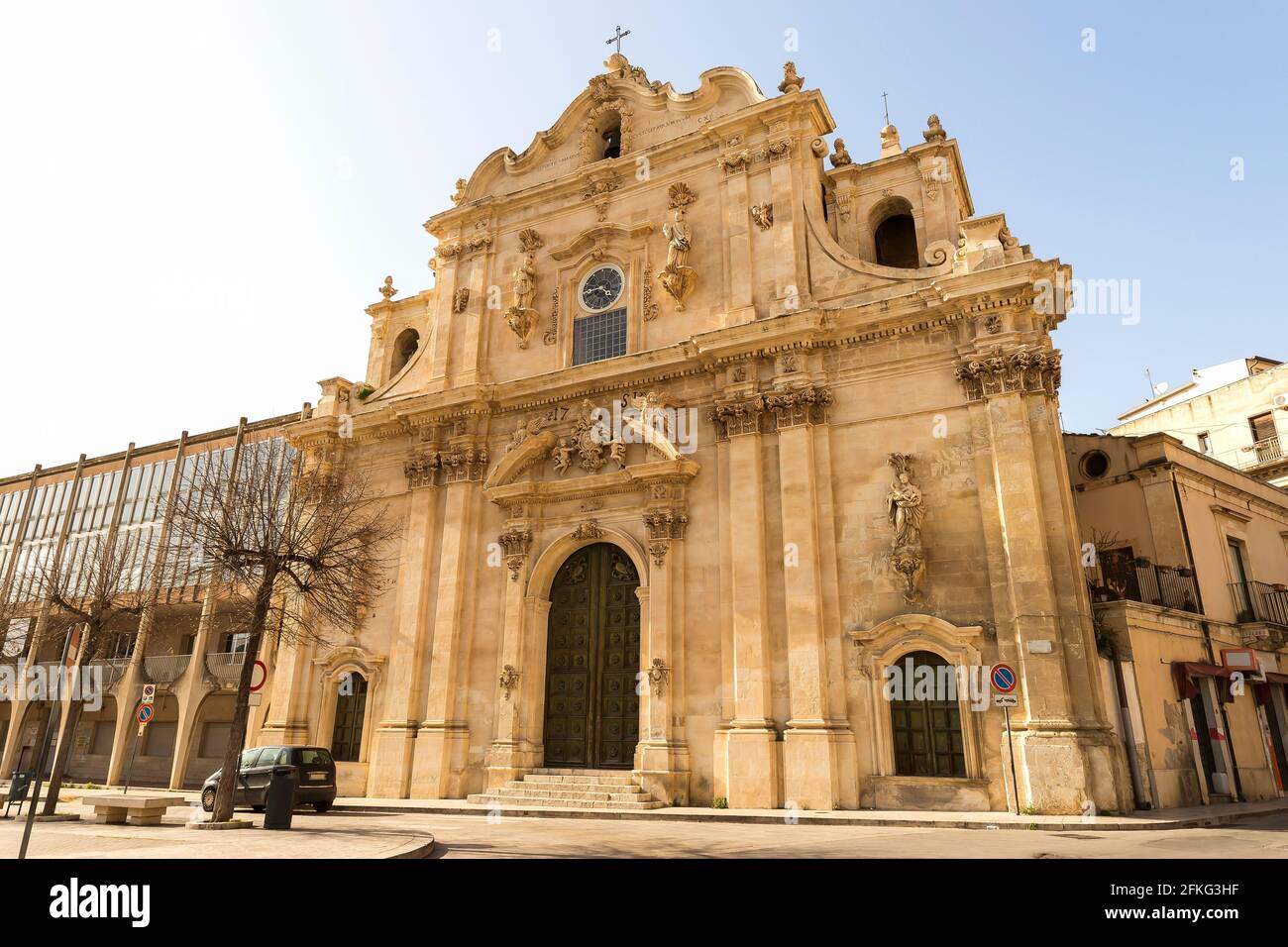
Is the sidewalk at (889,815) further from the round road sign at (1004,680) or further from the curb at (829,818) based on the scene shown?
the round road sign at (1004,680)

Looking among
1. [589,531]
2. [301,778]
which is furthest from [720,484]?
[301,778]

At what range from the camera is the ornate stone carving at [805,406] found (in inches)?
748

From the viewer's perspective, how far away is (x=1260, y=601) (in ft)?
76.5

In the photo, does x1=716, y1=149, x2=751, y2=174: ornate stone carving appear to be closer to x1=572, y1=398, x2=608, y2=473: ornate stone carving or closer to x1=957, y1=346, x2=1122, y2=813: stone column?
x1=572, y1=398, x2=608, y2=473: ornate stone carving

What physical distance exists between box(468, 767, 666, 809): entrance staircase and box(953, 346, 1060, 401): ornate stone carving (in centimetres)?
1095

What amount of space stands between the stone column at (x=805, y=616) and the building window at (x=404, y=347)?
14.7 metres

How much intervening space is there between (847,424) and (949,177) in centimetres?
753

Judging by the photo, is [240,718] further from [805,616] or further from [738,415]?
[738,415]

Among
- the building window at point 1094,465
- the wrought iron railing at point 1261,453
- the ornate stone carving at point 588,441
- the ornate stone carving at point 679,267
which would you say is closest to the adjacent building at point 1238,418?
the wrought iron railing at point 1261,453

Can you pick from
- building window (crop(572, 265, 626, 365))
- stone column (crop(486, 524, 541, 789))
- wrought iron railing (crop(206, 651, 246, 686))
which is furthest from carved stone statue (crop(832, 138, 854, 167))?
wrought iron railing (crop(206, 651, 246, 686))

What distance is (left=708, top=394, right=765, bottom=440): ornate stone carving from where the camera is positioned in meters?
19.5

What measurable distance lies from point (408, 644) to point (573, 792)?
257 inches
